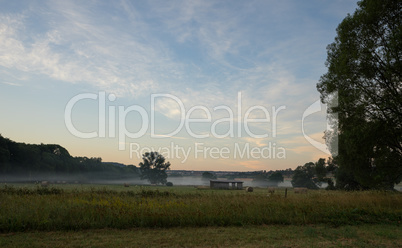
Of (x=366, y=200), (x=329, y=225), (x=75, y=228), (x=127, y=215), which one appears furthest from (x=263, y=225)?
(x=366, y=200)

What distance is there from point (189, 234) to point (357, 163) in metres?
17.0

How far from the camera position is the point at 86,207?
1194 centimetres

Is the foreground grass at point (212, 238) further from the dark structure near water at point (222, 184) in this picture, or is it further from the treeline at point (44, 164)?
the treeline at point (44, 164)

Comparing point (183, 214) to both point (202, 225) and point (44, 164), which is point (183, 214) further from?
point (44, 164)

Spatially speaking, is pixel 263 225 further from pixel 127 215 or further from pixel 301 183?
pixel 301 183

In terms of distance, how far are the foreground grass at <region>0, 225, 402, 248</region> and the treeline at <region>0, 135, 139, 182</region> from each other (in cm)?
8706

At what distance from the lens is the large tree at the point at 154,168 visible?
536ft

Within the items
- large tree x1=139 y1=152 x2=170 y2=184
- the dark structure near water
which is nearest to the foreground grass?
the dark structure near water

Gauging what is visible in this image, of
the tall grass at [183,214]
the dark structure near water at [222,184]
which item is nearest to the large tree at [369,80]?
the tall grass at [183,214]

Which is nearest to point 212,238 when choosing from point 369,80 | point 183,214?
point 183,214

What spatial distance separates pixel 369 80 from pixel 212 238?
16.3m

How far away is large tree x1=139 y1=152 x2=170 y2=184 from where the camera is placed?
163 m

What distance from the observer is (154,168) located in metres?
165

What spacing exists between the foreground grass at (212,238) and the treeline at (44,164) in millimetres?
87055
